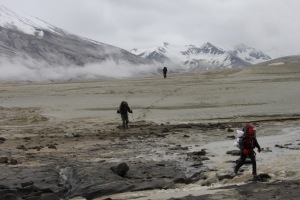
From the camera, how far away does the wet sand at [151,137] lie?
13202 mm

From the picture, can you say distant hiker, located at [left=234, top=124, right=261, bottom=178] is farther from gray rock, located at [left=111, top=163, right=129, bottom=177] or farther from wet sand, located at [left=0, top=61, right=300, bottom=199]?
gray rock, located at [left=111, top=163, right=129, bottom=177]

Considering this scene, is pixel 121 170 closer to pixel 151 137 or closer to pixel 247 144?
pixel 247 144

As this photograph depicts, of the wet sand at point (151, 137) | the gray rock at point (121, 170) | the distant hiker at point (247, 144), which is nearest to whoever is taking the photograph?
the wet sand at point (151, 137)

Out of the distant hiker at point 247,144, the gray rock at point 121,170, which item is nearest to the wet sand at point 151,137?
the gray rock at point 121,170

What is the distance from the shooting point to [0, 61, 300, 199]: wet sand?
43.3 feet

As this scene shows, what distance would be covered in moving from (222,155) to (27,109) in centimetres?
2087

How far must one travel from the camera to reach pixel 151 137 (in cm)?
2211

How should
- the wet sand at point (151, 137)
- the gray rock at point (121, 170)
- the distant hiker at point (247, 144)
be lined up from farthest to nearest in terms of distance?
the gray rock at point (121, 170), the distant hiker at point (247, 144), the wet sand at point (151, 137)

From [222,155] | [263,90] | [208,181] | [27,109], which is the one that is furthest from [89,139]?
[263,90]

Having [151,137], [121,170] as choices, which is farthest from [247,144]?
[151,137]

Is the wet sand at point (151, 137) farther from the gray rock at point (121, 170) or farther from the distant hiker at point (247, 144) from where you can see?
the distant hiker at point (247, 144)

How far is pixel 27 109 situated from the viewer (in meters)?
34.3

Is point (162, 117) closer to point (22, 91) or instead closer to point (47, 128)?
point (47, 128)

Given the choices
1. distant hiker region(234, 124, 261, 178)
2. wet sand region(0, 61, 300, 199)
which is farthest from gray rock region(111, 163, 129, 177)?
distant hiker region(234, 124, 261, 178)
